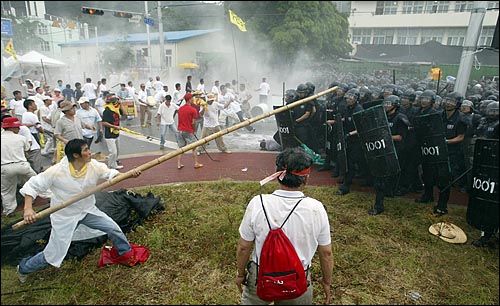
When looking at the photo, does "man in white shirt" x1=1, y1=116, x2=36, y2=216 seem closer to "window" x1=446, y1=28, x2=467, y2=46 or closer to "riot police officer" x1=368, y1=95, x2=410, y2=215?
"riot police officer" x1=368, y1=95, x2=410, y2=215

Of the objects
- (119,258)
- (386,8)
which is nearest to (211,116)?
(119,258)

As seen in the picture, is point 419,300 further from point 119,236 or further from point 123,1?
point 123,1

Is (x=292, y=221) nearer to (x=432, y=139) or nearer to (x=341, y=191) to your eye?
(x=432, y=139)

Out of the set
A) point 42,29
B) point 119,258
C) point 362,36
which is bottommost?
point 119,258

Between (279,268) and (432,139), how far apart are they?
423cm

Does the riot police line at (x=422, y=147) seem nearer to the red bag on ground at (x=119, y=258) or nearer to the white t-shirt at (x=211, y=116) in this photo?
the white t-shirt at (x=211, y=116)

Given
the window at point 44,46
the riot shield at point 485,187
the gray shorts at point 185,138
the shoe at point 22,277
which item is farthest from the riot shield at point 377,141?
the window at point 44,46

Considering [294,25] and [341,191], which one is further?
[294,25]

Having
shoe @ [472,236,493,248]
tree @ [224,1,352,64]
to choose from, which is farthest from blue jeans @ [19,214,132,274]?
tree @ [224,1,352,64]

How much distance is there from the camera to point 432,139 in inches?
210

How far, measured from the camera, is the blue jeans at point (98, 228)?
12.0 ft

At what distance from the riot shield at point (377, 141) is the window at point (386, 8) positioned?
122 ft

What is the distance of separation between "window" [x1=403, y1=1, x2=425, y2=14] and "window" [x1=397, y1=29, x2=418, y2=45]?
6.47 ft

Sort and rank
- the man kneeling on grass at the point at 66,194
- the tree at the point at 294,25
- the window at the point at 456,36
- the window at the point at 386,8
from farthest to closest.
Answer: the window at the point at 386,8, the window at the point at 456,36, the tree at the point at 294,25, the man kneeling on grass at the point at 66,194
